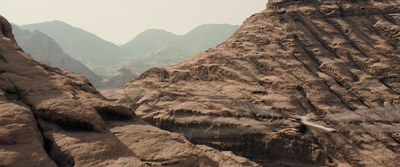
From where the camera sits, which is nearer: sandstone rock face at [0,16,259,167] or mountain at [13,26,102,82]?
sandstone rock face at [0,16,259,167]

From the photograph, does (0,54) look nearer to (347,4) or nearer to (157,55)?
(347,4)

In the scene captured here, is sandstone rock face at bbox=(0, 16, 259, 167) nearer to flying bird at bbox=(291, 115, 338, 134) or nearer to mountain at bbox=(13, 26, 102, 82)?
flying bird at bbox=(291, 115, 338, 134)

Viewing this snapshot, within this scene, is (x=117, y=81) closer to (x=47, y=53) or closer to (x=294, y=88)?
(x=47, y=53)

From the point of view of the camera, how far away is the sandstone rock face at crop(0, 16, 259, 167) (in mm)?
5121

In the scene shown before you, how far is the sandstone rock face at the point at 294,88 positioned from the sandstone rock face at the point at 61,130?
23.0 feet

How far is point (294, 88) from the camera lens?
16172mm

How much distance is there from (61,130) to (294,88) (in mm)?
14542

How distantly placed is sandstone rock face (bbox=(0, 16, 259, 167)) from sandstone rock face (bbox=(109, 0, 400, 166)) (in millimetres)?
7020

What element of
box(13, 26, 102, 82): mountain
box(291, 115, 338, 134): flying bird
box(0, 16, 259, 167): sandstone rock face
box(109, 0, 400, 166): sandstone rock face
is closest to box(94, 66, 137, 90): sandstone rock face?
box(13, 26, 102, 82): mountain

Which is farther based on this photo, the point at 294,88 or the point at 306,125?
the point at 294,88

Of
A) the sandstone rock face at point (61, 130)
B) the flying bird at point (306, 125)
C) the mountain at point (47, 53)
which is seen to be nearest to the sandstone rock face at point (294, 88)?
the flying bird at point (306, 125)

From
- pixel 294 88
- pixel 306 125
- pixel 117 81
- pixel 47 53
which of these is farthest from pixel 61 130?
pixel 47 53

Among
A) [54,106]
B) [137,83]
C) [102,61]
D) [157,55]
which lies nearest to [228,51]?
[137,83]

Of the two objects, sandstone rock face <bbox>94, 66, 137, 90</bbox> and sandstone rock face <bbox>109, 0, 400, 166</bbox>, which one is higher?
sandstone rock face <bbox>109, 0, 400, 166</bbox>
